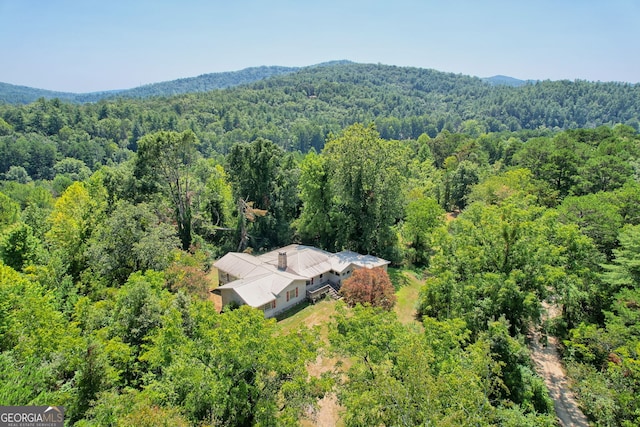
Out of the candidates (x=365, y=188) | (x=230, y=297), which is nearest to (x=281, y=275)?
(x=230, y=297)

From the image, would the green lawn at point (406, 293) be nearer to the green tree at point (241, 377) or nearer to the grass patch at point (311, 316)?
the grass patch at point (311, 316)

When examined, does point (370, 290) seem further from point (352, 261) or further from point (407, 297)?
point (407, 297)

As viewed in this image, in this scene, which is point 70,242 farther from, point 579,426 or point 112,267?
point 579,426

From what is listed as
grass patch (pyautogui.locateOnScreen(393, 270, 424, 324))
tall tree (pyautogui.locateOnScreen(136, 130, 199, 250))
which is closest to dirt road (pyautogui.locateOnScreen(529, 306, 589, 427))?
grass patch (pyautogui.locateOnScreen(393, 270, 424, 324))

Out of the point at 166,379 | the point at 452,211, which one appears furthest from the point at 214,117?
the point at 166,379

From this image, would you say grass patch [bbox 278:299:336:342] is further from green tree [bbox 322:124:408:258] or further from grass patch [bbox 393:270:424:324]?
green tree [bbox 322:124:408:258]

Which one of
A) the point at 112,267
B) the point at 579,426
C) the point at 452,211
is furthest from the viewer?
the point at 452,211
